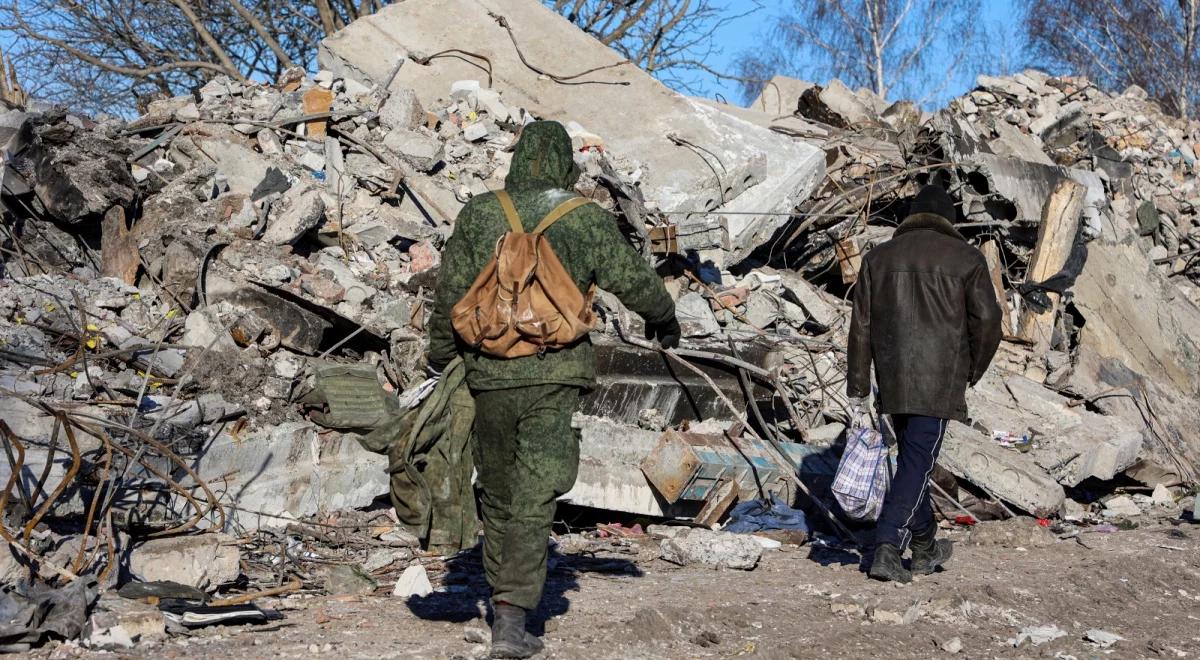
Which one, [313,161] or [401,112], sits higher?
[401,112]

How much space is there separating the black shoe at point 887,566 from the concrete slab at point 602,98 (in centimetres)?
378

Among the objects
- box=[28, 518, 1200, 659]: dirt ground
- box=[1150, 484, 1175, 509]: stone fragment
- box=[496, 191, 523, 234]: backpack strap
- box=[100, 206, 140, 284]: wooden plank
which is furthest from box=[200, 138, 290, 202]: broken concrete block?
box=[1150, 484, 1175, 509]: stone fragment

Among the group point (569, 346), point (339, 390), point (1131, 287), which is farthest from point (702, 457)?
point (1131, 287)

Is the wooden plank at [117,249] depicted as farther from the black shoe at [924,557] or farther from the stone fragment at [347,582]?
the black shoe at [924,557]

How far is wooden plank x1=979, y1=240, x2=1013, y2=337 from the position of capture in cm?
871

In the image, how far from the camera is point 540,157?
3.71 meters

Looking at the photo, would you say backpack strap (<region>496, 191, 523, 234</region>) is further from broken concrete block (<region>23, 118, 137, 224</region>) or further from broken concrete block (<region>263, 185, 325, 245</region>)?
broken concrete block (<region>23, 118, 137, 224</region>)

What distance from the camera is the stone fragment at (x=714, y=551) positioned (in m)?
5.31

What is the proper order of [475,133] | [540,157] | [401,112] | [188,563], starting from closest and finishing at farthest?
[540,157]
[188,563]
[401,112]
[475,133]

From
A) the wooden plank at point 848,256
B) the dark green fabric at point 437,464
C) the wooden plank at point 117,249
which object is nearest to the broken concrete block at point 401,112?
the wooden plank at point 117,249

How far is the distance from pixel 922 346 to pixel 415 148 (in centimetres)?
428

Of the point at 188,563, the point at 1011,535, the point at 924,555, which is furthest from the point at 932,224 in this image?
the point at 188,563

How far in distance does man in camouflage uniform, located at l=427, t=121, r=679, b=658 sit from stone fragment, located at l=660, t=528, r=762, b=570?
1.85 meters

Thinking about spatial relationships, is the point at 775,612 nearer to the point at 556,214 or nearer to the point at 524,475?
the point at 524,475
